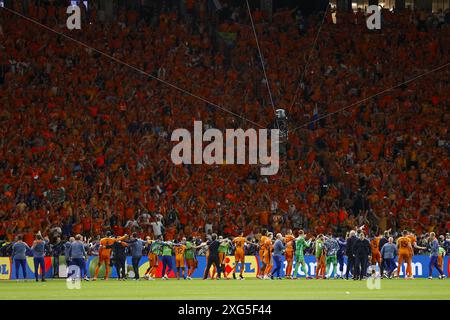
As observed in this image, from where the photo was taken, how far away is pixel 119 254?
3528cm

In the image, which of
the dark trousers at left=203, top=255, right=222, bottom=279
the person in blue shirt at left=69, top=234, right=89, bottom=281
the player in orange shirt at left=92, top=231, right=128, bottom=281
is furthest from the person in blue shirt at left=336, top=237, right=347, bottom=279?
the person in blue shirt at left=69, top=234, right=89, bottom=281

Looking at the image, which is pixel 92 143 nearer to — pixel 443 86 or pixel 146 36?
pixel 146 36

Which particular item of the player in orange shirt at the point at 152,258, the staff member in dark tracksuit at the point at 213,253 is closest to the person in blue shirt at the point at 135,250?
the player in orange shirt at the point at 152,258

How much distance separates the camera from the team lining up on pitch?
115 feet

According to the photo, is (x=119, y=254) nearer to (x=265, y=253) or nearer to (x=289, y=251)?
(x=265, y=253)

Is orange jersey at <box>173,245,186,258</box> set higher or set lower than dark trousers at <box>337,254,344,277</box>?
higher

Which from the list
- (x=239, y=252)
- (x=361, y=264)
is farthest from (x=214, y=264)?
(x=361, y=264)

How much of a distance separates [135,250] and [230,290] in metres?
6.67

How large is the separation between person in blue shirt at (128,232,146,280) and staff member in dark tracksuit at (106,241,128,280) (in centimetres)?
25

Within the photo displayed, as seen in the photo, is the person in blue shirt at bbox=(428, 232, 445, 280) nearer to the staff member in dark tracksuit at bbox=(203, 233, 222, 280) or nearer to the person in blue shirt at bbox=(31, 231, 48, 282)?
the staff member in dark tracksuit at bbox=(203, 233, 222, 280)

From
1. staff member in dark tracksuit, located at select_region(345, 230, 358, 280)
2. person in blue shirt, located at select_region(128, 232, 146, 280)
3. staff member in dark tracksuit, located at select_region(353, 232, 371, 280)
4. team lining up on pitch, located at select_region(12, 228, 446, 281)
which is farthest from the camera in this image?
person in blue shirt, located at select_region(128, 232, 146, 280)

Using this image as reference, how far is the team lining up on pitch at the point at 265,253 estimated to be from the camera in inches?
1378

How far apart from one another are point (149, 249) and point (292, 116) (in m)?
11.5

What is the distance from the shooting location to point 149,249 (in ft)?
124
